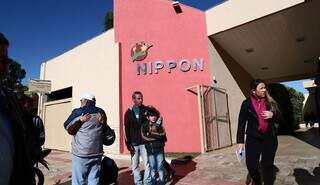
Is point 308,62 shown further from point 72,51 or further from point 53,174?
point 53,174

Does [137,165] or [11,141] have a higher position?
[11,141]

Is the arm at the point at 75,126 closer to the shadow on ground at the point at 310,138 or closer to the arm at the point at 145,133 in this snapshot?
the arm at the point at 145,133

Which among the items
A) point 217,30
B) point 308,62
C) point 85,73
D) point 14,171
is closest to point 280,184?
point 14,171

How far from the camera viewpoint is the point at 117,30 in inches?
487

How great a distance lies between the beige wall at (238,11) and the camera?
29.7 ft

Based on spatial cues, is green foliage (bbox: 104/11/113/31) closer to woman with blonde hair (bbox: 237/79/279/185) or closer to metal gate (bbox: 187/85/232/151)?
metal gate (bbox: 187/85/232/151)

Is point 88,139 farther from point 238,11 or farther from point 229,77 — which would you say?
point 229,77

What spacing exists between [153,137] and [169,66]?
20.7ft

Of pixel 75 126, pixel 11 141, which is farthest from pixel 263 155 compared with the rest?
pixel 11 141

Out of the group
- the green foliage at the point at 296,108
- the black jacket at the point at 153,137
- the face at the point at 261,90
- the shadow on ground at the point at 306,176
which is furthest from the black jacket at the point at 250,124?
the green foliage at the point at 296,108

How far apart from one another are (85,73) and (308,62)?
10.7m

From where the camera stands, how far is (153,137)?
5.00 m

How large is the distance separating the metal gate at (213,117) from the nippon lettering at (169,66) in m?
0.79

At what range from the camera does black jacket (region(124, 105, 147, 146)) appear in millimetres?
5258
